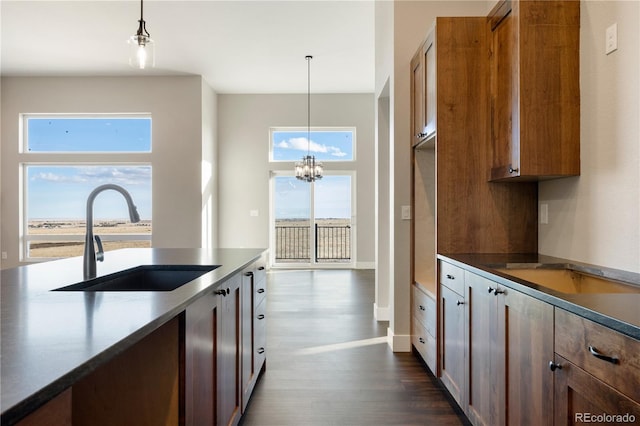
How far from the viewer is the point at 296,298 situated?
16.8 ft

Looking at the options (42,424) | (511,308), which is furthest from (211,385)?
(511,308)

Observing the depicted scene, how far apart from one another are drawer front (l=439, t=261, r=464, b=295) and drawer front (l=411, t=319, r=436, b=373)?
0.47 metres

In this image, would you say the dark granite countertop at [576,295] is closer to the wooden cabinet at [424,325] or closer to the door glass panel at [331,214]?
the wooden cabinet at [424,325]

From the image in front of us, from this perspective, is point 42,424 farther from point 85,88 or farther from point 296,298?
point 85,88

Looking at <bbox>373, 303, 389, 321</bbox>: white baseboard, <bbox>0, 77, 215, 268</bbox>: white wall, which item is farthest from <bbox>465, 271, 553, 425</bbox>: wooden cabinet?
<bbox>0, 77, 215, 268</bbox>: white wall

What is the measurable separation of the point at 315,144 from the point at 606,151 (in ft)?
21.0

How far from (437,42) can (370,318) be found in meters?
2.88

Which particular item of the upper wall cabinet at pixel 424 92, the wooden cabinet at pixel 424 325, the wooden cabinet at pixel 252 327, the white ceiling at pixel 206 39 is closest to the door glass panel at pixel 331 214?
the white ceiling at pixel 206 39

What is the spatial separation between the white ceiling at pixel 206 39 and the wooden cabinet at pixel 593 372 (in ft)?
14.2

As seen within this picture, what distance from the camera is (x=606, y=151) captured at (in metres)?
1.85

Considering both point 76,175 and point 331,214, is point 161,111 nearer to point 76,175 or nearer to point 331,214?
point 76,175

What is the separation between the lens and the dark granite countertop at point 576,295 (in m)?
0.94

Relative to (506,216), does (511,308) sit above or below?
below

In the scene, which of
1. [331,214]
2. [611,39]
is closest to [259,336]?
[611,39]
